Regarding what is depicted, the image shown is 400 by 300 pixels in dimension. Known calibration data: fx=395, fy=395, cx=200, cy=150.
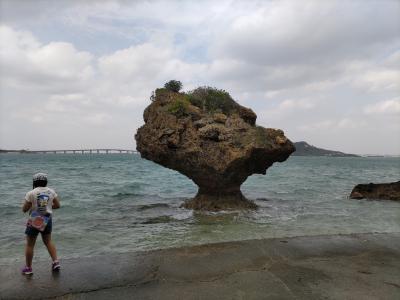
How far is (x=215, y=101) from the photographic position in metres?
19.3

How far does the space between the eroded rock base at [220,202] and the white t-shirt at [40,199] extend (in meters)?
11.4

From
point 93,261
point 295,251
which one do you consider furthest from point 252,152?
point 93,261

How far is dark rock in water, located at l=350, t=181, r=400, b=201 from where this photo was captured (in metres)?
23.4

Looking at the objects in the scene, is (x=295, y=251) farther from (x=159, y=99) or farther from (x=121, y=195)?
(x=121, y=195)

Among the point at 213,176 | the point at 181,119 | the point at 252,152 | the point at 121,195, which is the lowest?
the point at 121,195

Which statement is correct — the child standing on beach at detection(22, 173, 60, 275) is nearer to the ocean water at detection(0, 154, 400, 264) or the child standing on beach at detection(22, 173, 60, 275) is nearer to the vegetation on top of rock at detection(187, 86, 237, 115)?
the ocean water at detection(0, 154, 400, 264)

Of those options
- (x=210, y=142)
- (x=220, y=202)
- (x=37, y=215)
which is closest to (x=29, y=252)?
(x=37, y=215)

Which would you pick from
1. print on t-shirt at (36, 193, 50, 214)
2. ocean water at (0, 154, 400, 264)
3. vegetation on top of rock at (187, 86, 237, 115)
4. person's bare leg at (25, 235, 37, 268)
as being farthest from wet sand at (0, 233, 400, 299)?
vegetation on top of rock at (187, 86, 237, 115)

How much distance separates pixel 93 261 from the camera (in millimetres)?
8242

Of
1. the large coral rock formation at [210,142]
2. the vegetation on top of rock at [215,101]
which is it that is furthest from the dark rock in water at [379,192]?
the vegetation on top of rock at [215,101]

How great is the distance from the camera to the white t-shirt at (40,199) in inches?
294

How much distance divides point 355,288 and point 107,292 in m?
4.10

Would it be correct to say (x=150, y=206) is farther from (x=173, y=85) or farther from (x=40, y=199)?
(x=40, y=199)

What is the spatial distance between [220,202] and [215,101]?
4.91 m
